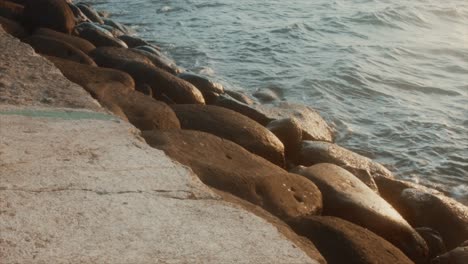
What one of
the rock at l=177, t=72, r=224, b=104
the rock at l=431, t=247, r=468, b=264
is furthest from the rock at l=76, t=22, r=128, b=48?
the rock at l=431, t=247, r=468, b=264

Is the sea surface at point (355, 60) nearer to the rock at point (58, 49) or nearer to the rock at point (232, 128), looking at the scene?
the rock at point (232, 128)

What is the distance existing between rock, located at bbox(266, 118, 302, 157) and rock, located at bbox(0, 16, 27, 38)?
2.75m

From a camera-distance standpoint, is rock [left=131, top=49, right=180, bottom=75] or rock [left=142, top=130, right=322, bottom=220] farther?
rock [left=131, top=49, right=180, bottom=75]

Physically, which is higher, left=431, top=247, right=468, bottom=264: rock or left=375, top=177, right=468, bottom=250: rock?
left=431, top=247, right=468, bottom=264: rock

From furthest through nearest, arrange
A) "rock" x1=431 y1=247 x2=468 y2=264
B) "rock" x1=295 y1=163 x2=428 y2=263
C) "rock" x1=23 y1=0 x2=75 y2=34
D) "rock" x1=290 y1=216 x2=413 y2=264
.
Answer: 1. "rock" x1=23 y1=0 x2=75 y2=34
2. "rock" x1=295 y1=163 x2=428 y2=263
3. "rock" x1=431 y1=247 x2=468 y2=264
4. "rock" x1=290 y1=216 x2=413 y2=264

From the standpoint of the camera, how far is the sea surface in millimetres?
6703

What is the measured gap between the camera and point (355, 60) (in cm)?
1020

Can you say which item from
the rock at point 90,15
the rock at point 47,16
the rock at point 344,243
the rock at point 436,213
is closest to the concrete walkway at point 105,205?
the rock at point 344,243

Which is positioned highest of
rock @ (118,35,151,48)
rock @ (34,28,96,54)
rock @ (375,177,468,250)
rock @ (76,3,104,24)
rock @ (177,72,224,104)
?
rock @ (34,28,96,54)

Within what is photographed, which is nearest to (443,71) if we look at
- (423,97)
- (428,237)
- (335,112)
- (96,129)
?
(423,97)

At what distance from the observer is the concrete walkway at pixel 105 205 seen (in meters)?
2.26

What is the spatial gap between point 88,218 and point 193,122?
200cm

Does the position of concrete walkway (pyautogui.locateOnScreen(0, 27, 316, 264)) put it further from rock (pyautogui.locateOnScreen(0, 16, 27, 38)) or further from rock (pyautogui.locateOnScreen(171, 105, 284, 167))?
rock (pyautogui.locateOnScreen(0, 16, 27, 38))

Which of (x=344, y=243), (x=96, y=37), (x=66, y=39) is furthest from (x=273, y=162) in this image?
(x=96, y=37)
